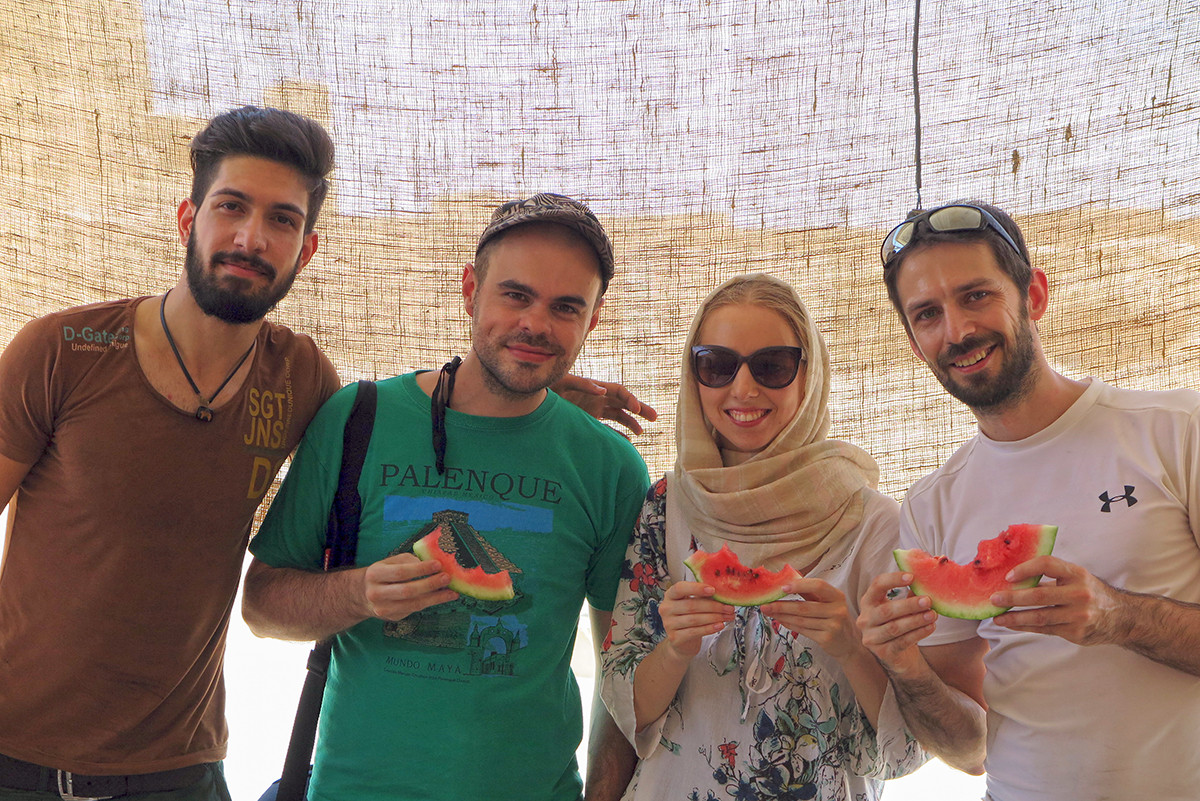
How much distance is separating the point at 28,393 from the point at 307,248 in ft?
2.94

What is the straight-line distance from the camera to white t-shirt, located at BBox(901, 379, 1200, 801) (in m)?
2.05

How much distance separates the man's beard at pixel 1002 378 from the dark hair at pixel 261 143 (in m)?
2.04

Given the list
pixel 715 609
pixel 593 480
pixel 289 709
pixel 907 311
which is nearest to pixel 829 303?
pixel 907 311

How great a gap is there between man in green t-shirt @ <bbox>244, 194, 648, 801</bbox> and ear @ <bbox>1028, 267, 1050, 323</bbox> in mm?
1306

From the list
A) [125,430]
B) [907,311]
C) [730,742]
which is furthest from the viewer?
[907,311]

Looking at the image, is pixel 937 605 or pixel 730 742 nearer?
pixel 937 605

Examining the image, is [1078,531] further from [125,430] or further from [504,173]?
[125,430]

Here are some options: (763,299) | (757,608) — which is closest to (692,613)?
(757,608)

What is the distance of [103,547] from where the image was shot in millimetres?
2375

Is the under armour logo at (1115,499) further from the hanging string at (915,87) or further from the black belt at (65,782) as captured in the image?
the black belt at (65,782)

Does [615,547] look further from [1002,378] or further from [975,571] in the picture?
[1002,378]

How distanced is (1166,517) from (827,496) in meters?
0.84

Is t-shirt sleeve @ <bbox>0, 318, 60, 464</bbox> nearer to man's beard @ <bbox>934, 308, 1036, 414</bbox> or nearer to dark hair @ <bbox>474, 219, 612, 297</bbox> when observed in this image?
dark hair @ <bbox>474, 219, 612, 297</bbox>

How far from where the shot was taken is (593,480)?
2633mm
